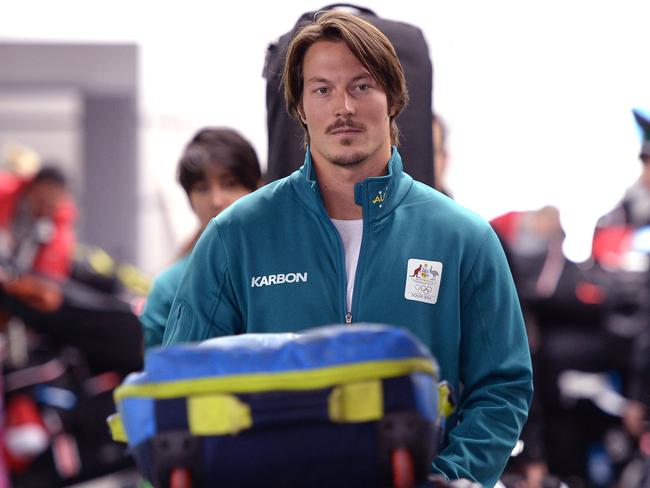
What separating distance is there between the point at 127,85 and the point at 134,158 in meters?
0.49

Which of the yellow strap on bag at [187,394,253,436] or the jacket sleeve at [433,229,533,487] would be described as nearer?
the yellow strap on bag at [187,394,253,436]

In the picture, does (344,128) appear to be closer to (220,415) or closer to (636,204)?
(220,415)

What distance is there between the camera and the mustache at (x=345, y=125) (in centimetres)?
187

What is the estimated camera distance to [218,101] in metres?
6.40

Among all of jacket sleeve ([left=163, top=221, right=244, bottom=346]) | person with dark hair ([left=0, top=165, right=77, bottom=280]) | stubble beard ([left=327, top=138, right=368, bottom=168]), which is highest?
stubble beard ([left=327, top=138, right=368, bottom=168])

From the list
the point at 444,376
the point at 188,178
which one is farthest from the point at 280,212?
the point at 188,178

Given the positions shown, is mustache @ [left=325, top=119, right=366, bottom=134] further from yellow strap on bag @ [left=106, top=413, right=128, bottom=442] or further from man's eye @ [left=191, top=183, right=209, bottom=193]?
man's eye @ [left=191, top=183, right=209, bottom=193]

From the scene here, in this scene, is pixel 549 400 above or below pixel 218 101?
below

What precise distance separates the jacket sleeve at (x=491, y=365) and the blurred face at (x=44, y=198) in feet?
16.3

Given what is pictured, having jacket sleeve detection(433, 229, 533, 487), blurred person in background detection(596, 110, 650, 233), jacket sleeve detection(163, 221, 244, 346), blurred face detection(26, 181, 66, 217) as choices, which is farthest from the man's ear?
blurred face detection(26, 181, 66, 217)

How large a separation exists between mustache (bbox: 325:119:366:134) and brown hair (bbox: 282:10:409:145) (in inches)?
2.9

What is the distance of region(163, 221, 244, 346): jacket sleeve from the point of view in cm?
191

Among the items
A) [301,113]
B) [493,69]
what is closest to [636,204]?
[493,69]

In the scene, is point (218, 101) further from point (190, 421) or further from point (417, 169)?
point (190, 421)
